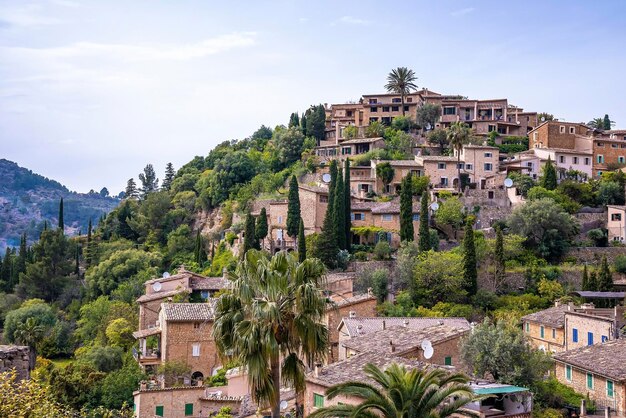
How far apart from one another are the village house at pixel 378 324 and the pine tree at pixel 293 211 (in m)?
26.2

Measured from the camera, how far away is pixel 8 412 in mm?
18188

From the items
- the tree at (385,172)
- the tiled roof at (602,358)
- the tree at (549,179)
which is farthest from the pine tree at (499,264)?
the tiled roof at (602,358)

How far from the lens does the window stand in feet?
104

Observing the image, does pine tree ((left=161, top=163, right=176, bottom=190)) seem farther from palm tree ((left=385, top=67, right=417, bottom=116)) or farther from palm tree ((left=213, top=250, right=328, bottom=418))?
palm tree ((left=213, top=250, right=328, bottom=418))

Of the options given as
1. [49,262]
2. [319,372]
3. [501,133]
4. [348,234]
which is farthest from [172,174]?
[319,372]

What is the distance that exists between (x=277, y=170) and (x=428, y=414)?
256 feet

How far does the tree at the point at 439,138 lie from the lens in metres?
94.2

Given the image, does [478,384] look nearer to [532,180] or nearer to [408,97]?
[532,180]

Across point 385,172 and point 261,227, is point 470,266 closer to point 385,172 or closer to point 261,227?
point 261,227

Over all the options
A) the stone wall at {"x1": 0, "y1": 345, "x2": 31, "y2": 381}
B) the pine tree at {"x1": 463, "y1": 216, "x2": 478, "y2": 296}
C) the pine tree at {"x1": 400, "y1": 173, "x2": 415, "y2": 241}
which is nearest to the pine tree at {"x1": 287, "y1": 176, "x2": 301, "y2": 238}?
the pine tree at {"x1": 400, "y1": 173, "x2": 415, "y2": 241}

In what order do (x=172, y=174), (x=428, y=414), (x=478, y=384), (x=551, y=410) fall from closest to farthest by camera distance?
(x=428, y=414) → (x=478, y=384) → (x=551, y=410) → (x=172, y=174)

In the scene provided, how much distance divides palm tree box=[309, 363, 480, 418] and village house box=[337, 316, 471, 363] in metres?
20.7

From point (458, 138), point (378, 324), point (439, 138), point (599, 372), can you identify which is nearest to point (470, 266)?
point (378, 324)

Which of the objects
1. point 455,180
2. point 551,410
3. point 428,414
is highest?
point 455,180
